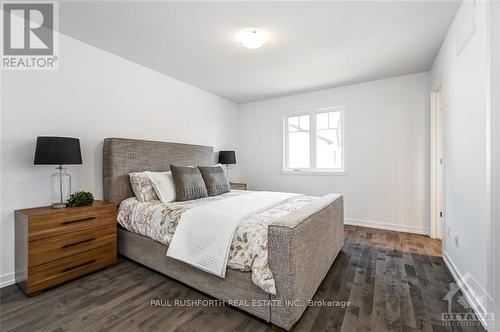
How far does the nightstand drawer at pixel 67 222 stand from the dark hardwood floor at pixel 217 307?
0.50 m

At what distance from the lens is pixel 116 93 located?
2.90 m

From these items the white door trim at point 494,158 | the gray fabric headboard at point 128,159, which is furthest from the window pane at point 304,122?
the white door trim at point 494,158

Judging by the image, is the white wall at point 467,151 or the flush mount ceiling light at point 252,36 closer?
the white wall at point 467,151

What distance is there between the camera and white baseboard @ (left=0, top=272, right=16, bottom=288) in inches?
79.4

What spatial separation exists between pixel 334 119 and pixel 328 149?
0.56 metres

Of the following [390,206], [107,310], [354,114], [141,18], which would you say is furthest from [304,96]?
[107,310]

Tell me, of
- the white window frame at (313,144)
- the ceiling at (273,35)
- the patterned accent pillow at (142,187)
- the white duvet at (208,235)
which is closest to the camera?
the white duvet at (208,235)

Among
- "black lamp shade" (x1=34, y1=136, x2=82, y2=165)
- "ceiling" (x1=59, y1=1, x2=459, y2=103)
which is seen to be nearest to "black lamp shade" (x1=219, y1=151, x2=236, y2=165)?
"ceiling" (x1=59, y1=1, x2=459, y2=103)

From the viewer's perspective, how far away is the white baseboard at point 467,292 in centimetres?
155

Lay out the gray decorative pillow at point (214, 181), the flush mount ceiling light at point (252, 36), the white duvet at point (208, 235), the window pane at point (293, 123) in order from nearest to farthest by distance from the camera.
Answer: the white duvet at point (208, 235) < the flush mount ceiling light at point (252, 36) < the gray decorative pillow at point (214, 181) < the window pane at point (293, 123)

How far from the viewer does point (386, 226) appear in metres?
3.69

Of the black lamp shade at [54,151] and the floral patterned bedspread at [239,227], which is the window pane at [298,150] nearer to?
the floral patterned bedspread at [239,227]

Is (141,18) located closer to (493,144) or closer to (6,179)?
(6,179)

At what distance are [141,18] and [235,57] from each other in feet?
3.78
